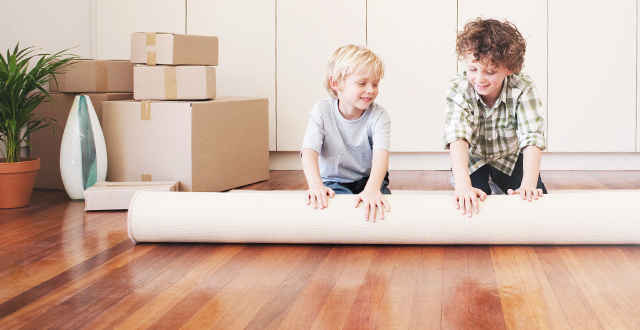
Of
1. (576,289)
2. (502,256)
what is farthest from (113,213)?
(576,289)

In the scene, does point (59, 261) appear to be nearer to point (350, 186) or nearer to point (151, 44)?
point (350, 186)

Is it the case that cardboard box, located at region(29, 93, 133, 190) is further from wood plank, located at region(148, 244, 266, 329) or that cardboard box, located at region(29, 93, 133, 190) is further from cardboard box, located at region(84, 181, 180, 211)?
wood plank, located at region(148, 244, 266, 329)

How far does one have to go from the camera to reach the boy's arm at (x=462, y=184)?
167 centimetres

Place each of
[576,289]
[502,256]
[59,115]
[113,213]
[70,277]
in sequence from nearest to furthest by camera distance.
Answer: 1. [576,289]
2. [70,277]
3. [502,256]
4. [113,213]
5. [59,115]

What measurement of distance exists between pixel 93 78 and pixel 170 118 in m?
0.47

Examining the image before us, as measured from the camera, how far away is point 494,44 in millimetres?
1781

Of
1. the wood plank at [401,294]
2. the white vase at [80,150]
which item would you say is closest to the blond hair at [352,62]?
the wood plank at [401,294]

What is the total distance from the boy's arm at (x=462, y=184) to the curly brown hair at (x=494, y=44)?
0.26m

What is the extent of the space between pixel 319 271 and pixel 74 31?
2.57 m

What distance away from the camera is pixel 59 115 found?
111 inches

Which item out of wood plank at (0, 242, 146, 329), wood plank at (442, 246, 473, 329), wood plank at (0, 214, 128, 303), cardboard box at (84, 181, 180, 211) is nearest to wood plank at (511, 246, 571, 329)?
wood plank at (442, 246, 473, 329)

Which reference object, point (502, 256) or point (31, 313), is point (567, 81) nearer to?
point (502, 256)

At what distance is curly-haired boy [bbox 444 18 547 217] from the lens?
5.84 feet

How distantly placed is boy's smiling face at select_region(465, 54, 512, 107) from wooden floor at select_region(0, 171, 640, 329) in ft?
1.60
